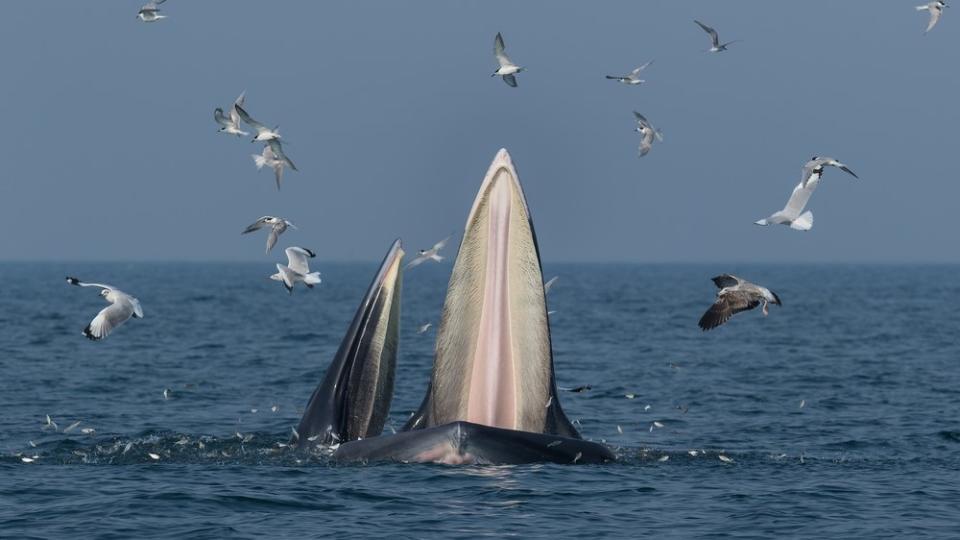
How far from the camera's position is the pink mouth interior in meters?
13.7

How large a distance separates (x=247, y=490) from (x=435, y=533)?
2.98 meters

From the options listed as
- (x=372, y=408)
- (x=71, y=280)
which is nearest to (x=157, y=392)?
(x=71, y=280)

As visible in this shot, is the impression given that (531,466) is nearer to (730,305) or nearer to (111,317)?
(730,305)

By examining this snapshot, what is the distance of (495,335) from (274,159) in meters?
13.1

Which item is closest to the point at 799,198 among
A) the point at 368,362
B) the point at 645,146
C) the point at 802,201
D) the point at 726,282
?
the point at 802,201

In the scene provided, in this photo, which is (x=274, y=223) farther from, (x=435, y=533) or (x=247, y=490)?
(x=435, y=533)

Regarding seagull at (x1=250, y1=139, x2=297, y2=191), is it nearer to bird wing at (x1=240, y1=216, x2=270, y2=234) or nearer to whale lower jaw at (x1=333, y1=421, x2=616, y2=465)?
bird wing at (x1=240, y1=216, x2=270, y2=234)

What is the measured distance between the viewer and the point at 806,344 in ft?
155

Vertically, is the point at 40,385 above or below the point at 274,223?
below

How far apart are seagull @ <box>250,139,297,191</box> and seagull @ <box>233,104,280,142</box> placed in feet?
1.48

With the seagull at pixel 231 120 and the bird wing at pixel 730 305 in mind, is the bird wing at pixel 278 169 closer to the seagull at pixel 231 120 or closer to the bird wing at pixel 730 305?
the seagull at pixel 231 120

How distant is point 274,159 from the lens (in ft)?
86.6

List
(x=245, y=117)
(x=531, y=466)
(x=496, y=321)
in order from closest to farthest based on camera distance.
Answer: (x=496, y=321) < (x=531, y=466) < (x=245, y=117)

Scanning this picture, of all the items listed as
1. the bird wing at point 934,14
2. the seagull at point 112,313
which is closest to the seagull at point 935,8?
the bird wing at point 934,14
